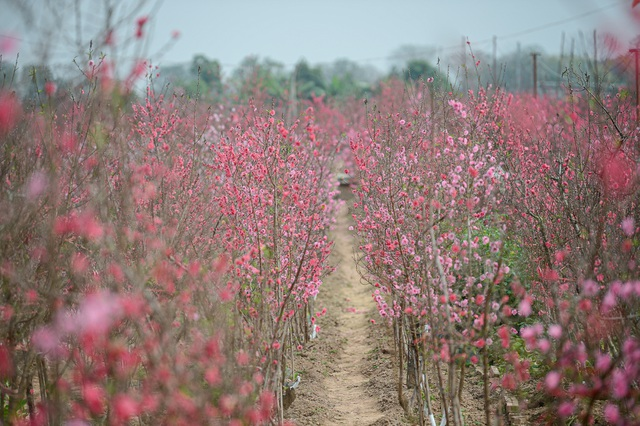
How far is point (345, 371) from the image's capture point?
33.2 ft

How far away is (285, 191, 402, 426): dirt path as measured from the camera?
8.04 meters

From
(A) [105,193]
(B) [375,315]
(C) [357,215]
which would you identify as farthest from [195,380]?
(B) [375,315]

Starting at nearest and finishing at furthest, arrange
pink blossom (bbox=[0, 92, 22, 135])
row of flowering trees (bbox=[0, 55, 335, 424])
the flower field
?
row of flowering trees (bbox=[0, 55, 335, 424]) < the flower field < pink blossom (bbox=[0, 92, 22, 135])

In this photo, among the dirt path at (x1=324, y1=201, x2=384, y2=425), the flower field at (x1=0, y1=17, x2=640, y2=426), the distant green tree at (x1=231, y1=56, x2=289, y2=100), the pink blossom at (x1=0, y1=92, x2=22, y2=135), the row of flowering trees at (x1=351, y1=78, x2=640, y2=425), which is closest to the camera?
the flower field at (x1=0, y1=17, x2=640, y2=426)

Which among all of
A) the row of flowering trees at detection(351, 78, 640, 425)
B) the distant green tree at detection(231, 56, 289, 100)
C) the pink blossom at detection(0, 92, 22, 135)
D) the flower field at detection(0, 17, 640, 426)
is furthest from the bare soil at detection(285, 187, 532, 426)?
the distant green tree at detection(231, 56, 289, 100)

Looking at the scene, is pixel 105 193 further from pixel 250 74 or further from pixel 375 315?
pixel 250 74

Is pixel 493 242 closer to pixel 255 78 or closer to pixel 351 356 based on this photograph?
pixel 351 356

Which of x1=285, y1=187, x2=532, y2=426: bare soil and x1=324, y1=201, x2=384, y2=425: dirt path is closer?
x1=285, y1=187, x2=532, y2=426: bare soil

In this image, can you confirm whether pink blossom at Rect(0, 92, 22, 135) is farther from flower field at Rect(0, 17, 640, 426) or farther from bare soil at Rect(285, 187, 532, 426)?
bare soil at Rect(285, 187, 532, 426)

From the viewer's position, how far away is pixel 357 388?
30.5 feet

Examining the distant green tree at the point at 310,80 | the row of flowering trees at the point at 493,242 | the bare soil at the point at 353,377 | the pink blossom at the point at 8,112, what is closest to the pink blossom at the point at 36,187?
the pink blossom at the point at 8,112

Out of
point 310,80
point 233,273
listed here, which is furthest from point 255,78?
point 233,273

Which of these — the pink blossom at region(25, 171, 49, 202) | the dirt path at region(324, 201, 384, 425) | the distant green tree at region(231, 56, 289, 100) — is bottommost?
the dirt path at region(324, 201, 384, 425)

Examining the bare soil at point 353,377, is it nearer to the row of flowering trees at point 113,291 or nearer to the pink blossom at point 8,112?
the row of flowering trees at point 113,291
